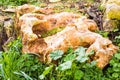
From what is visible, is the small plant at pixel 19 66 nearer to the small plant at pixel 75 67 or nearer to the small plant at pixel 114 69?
the small plant at pixel 75 67

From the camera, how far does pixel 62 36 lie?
11.3 ft

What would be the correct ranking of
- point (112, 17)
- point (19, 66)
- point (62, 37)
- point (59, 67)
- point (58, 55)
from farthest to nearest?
point (112, 17), point (19, 66), point (62, 37), point (58, 55), point (59, 67)

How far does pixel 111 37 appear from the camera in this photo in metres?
3.77

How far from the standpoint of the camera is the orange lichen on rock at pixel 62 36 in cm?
327

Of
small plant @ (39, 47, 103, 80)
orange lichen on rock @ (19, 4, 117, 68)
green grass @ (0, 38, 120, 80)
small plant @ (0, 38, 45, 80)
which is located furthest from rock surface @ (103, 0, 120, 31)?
small plant @ (0, 38, 45, 80)

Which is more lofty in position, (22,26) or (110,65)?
(22,26)

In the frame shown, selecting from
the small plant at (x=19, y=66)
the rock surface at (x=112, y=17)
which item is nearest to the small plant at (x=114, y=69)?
the rock surface at (x=112, y=17)

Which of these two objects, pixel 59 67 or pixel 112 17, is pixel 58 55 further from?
pixel 112 17

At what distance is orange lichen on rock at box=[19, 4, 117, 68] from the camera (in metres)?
3.27

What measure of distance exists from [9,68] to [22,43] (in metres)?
0.44

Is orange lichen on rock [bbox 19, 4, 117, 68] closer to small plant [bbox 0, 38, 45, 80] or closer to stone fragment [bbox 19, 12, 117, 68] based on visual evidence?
stone fragment [bbox 19, 12, 117, 68]

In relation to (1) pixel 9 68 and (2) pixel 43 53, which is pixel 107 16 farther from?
(1) pixel 9 68

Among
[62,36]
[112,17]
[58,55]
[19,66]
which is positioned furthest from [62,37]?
[112,17]

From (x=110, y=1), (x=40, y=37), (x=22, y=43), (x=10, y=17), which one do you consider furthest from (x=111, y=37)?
(x=10, y=17)
